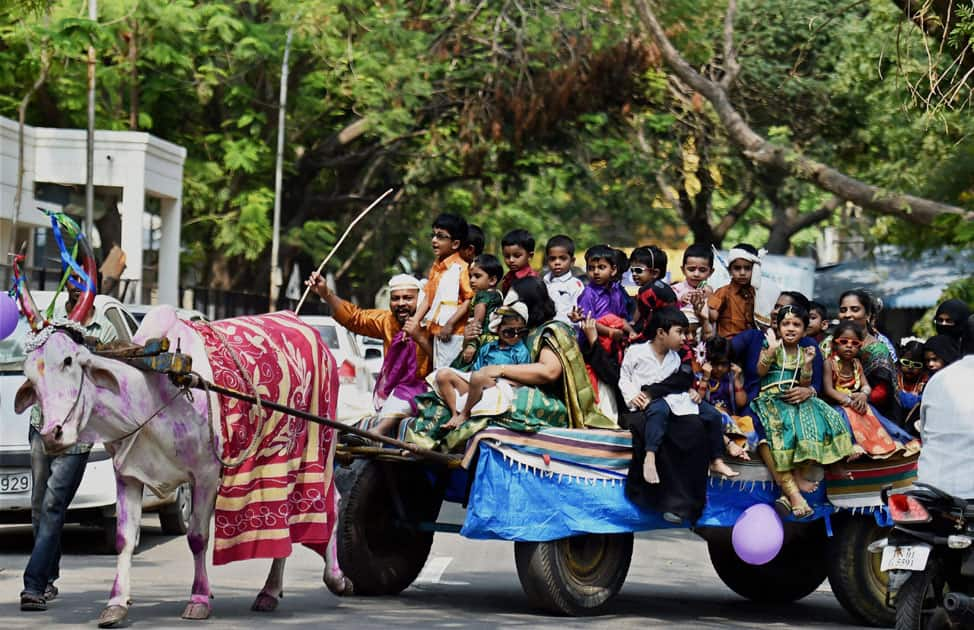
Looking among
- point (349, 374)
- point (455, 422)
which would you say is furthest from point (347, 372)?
point (455, 422)

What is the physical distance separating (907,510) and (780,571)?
3441 mm

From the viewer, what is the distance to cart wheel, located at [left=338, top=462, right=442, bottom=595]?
34.0ft

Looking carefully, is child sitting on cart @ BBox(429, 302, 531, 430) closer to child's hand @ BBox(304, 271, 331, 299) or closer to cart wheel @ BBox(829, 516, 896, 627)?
child's hand @ BBox(304, 271, 331, 299)

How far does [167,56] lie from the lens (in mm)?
29344

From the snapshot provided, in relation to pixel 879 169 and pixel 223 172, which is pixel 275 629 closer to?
pixel 879 169

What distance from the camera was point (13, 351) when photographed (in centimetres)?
1297

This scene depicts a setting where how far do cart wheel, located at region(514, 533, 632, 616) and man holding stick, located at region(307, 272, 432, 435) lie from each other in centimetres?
140

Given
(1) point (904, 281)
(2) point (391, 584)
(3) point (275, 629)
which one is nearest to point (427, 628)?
(3) point (275, 629)

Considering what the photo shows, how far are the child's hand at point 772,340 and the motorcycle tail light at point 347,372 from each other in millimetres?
8759

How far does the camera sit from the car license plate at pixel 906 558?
7.62 m

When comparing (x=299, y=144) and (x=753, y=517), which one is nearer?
(x=753, y=517)

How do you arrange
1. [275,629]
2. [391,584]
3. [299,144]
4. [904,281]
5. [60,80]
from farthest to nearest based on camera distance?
[904,281] < [299,144] < [60,80] < [391,584] < [275,629]

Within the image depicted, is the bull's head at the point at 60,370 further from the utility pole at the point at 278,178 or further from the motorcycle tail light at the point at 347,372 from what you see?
the utility pole at the point at 278,178

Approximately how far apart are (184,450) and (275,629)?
3.51 feet
